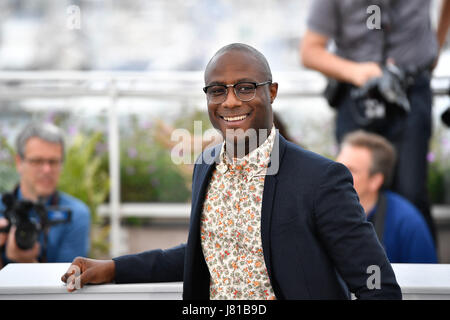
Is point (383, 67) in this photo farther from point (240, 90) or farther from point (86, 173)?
point (86, 173)

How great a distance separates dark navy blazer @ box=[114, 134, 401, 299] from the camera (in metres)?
1.05

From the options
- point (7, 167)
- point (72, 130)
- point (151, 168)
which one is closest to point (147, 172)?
point (151, 168)

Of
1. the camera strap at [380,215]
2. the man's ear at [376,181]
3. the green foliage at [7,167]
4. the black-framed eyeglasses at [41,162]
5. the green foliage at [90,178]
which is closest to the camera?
the camera strap at [380,215]

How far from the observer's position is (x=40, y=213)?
7.33ft

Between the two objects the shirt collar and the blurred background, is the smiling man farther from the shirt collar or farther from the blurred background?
the blurred background

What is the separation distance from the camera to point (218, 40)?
7320mm

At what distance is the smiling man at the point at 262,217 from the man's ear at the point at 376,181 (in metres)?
1.22

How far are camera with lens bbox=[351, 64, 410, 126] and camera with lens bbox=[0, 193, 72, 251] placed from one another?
3.94ft

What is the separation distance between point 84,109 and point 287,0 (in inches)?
173

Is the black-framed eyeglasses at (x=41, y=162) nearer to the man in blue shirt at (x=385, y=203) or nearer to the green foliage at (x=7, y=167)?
the green foliage at (x=7, y=167)

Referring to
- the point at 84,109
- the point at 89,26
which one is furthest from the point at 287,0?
the point at 84,109

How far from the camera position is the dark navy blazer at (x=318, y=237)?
1.05 meters

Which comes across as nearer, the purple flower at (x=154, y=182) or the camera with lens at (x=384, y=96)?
the camera with lens at (x=384, y=96)

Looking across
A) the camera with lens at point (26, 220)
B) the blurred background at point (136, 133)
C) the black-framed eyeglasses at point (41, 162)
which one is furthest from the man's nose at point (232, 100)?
the blurred background at point (136, 133)
